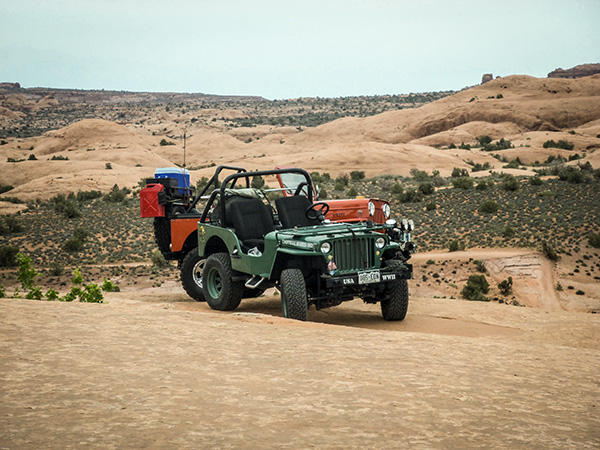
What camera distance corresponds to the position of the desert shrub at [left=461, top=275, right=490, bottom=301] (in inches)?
776

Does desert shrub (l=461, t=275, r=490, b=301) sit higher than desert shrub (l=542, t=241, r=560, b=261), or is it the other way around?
desert shrub (l=542, t=241, r=560, b=261)

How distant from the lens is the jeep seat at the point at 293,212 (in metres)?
11.7

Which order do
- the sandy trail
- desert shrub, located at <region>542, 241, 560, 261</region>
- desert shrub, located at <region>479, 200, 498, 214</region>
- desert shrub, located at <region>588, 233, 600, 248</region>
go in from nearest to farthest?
1. the sandy trail
2. desert shrub, located at <region>542, 241, 560, 261</region>
3. desert shrub, located at <region>588, 233, 600, 248</region>
4. desert shrub, located at <region>479, 200, 498, 214</region>

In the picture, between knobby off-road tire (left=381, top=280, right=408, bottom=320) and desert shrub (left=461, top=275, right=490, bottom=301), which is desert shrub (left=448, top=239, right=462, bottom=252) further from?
knobby off-road tire (left=381, top=280, right=408, bottom=320)

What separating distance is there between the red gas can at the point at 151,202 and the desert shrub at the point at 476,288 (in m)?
10.3

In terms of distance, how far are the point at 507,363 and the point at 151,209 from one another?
8.78 m

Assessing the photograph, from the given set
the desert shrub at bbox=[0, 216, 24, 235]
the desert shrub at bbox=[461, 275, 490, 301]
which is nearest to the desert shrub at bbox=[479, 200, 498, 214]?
the desert shrub at bbox=[461, 275, 490, 301]

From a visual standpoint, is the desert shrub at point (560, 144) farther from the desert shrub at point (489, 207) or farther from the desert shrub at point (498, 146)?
the desert shrub at point (489, 207)

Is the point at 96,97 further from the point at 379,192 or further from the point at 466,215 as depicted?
the point at 466,215

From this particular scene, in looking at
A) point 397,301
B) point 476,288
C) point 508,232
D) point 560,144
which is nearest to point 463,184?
point 508,232

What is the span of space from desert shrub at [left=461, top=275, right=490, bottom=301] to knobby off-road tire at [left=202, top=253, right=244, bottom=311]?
32.5ft

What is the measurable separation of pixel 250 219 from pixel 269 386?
20.6 ft

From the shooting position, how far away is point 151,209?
13828 millimetres

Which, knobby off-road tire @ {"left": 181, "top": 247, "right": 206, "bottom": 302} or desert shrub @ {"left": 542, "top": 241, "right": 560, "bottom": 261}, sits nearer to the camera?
knobby off-road tire @ {"left": 181, "top": 247, "right": 206, "bottom": 302}
